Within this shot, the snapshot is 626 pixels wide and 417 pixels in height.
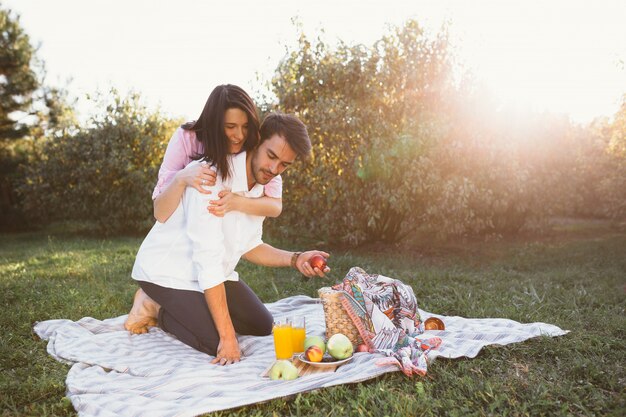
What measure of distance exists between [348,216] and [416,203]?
101 centimetres

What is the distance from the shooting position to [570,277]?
616 cm

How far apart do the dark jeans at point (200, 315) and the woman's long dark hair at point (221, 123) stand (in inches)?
35.7

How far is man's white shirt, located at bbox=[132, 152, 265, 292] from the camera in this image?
320 cm

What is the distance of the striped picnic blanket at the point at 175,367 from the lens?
2691 millimetres

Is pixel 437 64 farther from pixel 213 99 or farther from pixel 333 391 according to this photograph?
pixel 333 391

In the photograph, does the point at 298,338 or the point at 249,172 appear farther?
the point at 249,172

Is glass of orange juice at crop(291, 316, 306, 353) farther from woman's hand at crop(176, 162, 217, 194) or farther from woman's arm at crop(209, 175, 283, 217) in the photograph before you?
woman's hand at crop(176, 162, 217, 194)

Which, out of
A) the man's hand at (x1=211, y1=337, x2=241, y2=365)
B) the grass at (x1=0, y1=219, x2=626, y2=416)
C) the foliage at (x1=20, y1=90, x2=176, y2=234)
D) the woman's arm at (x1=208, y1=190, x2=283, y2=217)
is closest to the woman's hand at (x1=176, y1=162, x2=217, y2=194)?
the woman's arm at (x1=208, y1=190, x2=283, y2=217)

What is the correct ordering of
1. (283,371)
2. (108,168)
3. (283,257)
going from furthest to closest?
(108,168) < (283,257) < (283,371)

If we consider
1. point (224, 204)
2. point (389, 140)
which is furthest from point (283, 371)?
point (389, 140)

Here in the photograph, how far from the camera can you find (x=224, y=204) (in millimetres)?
3262

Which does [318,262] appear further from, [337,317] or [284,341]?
[284,341]

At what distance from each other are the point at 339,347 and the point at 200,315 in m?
0.97

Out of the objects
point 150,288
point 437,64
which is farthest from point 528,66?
point 150,288
